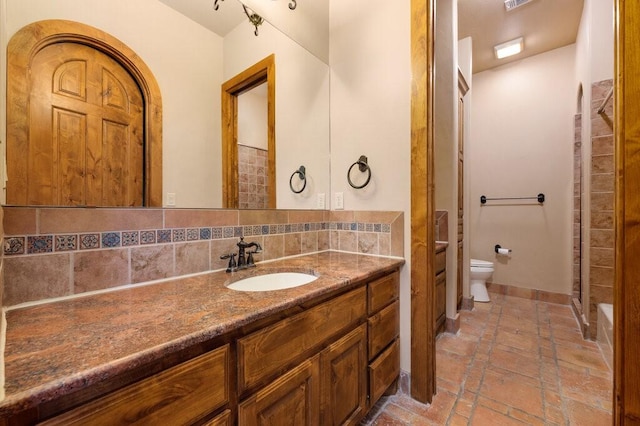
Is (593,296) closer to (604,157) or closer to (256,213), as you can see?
(604,157)

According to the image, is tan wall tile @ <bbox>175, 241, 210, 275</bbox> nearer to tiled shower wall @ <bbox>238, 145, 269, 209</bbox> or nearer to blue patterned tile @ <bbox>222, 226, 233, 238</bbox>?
blue patterned tile @ <bbox>222, 226, 233, 238</bbox>

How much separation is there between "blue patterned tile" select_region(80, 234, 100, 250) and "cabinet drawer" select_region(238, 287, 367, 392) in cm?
63

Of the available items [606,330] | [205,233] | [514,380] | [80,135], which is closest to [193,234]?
[205,233]

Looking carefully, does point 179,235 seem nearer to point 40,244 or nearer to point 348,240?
point 40,244

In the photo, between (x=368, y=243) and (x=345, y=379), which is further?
(x=368, y=243)

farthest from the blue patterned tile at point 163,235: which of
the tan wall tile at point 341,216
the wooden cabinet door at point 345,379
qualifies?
the tan wall tile at point 341,216

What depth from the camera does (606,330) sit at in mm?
1957

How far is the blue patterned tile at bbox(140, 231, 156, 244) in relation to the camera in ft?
3.46

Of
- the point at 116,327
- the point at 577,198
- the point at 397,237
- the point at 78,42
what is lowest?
the point at 116,327

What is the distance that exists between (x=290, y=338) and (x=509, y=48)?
12.4ft

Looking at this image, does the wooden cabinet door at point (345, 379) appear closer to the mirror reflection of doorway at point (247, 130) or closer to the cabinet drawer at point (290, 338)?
the cabinet drawer at point (290, 338)

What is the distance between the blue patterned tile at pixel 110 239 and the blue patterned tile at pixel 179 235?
7.7 inches

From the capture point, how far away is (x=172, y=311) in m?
0.78

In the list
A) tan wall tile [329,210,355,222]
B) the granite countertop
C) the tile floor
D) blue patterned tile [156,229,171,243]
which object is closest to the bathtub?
the tile floor
